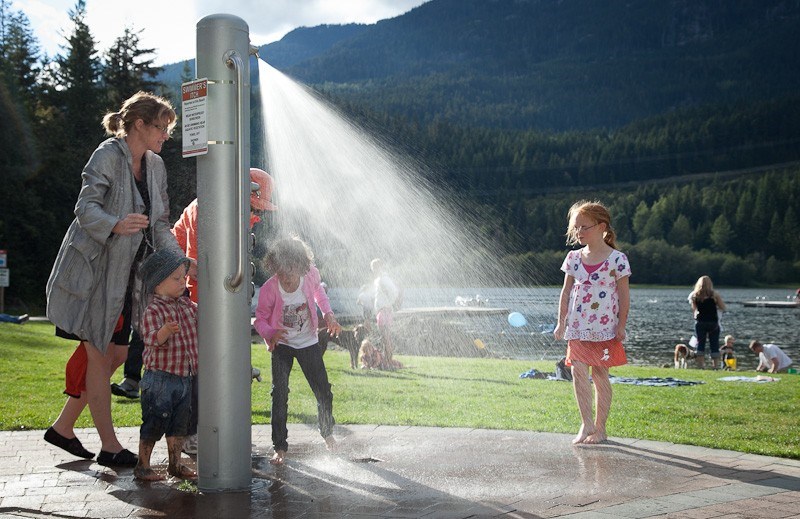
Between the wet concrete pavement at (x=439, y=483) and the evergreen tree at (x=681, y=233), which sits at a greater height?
the evergreen tree at (x=681, y=233)

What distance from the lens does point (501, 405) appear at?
8.83 meters

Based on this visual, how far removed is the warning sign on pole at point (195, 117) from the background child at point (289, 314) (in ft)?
4.15

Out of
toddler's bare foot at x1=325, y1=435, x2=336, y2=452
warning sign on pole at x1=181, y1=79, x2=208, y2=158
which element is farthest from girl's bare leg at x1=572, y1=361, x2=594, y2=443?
warning sign on pole at x1=181, y1=79, x2=208, y2=158

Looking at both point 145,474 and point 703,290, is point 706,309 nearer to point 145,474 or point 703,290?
point 703,290

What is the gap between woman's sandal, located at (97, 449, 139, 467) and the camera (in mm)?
5094

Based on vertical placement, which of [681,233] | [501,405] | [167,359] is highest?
[681,233]

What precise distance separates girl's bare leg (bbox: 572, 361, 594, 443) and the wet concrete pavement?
0.18m

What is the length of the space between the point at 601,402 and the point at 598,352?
338 mm

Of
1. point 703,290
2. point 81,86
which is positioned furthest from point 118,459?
point 81,86

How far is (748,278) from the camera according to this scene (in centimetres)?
14225

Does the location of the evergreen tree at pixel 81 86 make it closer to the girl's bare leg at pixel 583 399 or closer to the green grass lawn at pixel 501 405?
the green grass lawn at pixel 501 405

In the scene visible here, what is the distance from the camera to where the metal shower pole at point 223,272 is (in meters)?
4.43

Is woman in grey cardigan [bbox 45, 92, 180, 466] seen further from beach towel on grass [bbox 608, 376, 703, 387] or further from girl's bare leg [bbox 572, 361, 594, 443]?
beach towel on grass [bbox 608, 376, 703, 387]

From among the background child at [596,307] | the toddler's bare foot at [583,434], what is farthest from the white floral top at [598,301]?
the toddler's bare foot at [583,434]
